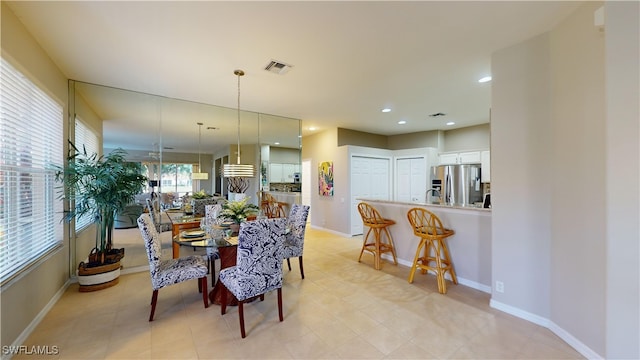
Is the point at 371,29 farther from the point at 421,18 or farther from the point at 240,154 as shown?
the point at 240,154

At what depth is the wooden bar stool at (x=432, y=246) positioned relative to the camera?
10.4 ft

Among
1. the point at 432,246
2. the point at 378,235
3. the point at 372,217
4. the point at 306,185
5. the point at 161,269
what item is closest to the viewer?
the point at 161,269

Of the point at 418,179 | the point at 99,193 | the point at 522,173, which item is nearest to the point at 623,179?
the point at 522,173

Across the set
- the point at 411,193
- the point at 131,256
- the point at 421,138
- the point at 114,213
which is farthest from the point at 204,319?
the point at 421,138

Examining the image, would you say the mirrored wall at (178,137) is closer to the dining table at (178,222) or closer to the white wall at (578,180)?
the dining table at (178,222)

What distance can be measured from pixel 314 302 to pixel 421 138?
5860mm

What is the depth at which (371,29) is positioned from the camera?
89.0 inches

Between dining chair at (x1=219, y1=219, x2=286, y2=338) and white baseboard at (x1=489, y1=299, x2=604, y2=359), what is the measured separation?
7.72 ft

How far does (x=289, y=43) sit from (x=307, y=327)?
9.15 ft

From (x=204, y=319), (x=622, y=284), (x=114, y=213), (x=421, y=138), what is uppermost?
(x=421, y=138)

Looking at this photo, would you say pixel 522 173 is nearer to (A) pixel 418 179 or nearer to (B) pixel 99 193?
(A) pixel 418 179

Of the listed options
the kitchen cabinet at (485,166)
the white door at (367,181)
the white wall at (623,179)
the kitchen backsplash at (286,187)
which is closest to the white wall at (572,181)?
the white wall at (623,179)

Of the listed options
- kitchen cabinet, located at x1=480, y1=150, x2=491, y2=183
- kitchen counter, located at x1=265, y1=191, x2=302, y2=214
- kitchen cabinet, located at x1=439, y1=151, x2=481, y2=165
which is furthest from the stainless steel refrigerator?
kitchen counter, located at x1=265, y1=191, x2=302, y2=214

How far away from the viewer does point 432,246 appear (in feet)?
11.3
